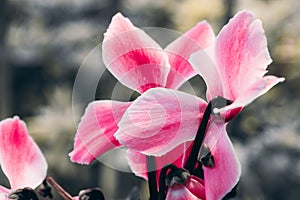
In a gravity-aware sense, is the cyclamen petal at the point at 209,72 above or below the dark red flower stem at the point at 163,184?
above

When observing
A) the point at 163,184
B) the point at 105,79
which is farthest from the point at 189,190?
the point at 105,79

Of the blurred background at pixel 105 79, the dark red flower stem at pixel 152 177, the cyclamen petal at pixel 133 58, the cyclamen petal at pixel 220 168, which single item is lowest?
the blurred background at pixel 105 79

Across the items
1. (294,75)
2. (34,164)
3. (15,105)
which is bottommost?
(15,105)

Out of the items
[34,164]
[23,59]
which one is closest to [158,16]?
[23,59]

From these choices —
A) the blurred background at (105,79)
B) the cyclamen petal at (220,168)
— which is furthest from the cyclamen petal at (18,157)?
the blurred background at (105,79)

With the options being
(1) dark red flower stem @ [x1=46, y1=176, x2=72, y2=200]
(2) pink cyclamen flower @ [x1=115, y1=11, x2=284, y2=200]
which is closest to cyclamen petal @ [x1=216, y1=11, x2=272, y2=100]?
(2) pink cyclamen flower @ [x1=115, y1=11, x2=284, y2=200]

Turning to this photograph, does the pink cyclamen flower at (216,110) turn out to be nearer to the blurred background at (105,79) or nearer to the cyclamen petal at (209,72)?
the cyclamen petal at (209,72)

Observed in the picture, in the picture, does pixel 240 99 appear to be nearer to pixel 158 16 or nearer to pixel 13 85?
pixel 158 16
